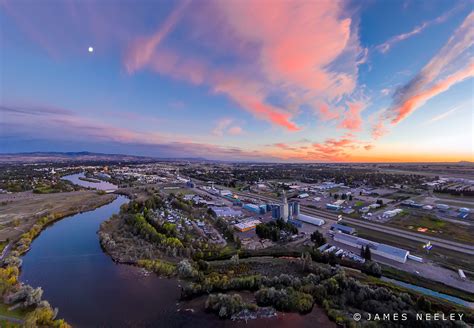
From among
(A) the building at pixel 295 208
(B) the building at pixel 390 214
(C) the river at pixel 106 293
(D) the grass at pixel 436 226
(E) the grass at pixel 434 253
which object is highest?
(A) the building at pixel 295 208

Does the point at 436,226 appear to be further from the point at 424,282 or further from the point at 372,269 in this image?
the point at 372,269

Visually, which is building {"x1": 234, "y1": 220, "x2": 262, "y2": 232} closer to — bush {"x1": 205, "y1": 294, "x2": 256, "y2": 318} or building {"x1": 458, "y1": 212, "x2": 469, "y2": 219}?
bush {"x1": 205, "y1": 294, "x2": 256, "y2": 318}

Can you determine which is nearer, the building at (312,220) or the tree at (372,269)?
the tree at (372,269)

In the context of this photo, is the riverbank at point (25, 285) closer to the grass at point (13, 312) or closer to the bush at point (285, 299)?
the grass at point (13, 312)

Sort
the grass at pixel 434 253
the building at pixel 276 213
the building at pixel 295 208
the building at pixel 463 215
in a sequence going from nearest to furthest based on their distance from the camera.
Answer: the grass at pixel 434 253 → the building at pixel 276 213 → the building at pixel 463 215 → the building at pixel 295 208

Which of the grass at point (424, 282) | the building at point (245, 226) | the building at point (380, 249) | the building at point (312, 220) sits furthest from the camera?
the building at point (312, 220)

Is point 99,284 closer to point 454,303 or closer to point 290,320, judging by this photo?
point 290,320

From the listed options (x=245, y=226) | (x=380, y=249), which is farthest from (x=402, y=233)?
(x=245, y=226)

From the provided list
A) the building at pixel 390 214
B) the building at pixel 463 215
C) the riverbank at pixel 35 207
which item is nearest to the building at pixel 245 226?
the building at pixel 390 214
